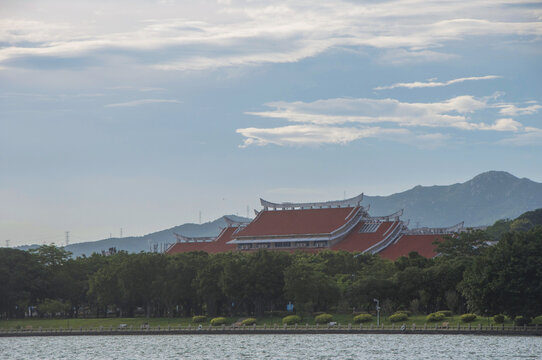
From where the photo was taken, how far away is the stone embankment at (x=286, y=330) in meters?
98.8

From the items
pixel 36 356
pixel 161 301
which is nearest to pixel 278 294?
pixel 161 301

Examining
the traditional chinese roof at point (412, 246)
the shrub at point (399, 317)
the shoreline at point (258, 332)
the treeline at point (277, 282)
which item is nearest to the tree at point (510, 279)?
the treeline at point (277, 282)

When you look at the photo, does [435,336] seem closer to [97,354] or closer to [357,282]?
[357,282]

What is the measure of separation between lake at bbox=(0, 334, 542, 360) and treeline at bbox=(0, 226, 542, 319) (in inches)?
286

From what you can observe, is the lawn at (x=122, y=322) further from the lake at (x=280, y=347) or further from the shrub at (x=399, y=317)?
the lake at (x=280, y=347)

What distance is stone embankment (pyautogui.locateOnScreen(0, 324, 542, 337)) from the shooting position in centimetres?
9875

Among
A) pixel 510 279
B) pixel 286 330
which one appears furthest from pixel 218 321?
pixel 510 279

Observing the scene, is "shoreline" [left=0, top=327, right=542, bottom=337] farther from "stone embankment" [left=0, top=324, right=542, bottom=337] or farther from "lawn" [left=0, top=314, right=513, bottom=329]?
"lawn" [left=0, top=314, right=513, bottom=329]

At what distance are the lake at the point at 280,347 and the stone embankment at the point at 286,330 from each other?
112cm

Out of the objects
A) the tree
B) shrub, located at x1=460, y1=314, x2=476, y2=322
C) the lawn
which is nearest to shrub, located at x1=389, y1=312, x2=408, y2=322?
the lawn

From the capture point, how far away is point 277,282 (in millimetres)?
120938

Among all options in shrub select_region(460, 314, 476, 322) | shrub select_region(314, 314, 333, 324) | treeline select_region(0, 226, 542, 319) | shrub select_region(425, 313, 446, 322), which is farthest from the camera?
shrub select_region(314, 314, 333, 324)

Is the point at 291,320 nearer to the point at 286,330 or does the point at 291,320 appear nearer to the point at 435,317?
the point at 286,330

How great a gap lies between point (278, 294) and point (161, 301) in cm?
1875
